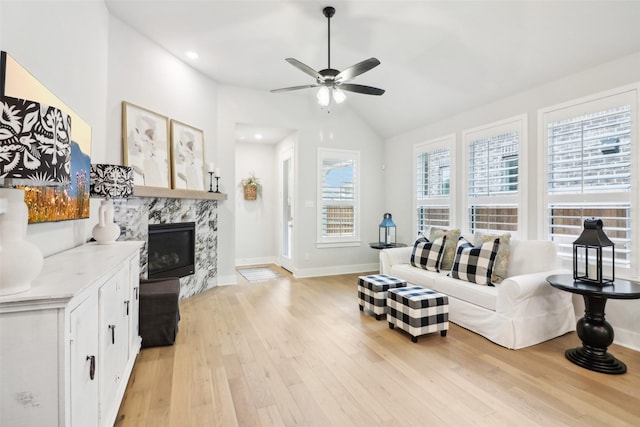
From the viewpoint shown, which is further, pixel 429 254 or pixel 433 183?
pixel 433 183

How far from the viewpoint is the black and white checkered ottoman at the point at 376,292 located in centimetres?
342

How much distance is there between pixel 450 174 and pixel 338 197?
202 cm

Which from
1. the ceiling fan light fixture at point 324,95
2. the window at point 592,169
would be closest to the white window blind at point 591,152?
the window at point 592,169

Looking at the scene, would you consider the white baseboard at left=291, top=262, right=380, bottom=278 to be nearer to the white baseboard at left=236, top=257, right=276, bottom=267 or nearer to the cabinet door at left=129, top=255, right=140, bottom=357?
the white baseboard at left=236, top=257, right=276, bottom=267

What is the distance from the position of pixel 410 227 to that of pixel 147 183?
4.17 m

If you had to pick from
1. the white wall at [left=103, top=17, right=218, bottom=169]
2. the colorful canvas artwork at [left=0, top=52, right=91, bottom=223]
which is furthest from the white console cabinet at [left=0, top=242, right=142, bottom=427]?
the white wall at [left=103, top=17, right=218, bottom=169]

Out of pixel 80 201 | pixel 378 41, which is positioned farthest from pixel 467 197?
pixel 80 201

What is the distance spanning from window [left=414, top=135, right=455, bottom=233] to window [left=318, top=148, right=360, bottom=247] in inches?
46.4

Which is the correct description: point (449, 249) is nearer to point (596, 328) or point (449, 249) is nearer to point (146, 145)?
point (596, 328)

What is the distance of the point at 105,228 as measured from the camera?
2.45 metres

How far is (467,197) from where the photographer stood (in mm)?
4363

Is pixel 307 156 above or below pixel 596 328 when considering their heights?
above

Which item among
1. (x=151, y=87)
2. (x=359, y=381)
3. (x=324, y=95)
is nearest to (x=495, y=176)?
(x=324, y=95)

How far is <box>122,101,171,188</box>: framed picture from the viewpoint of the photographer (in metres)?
3.53
